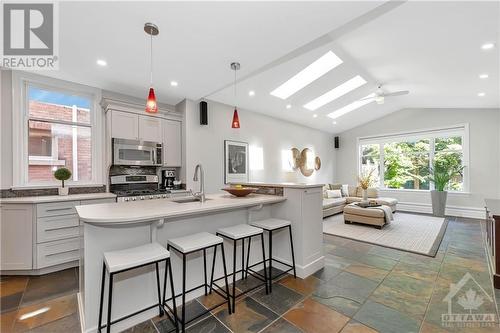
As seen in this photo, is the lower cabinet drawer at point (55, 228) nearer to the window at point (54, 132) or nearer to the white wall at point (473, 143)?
the window at point (54, 132)

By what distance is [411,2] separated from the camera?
93.7 inches

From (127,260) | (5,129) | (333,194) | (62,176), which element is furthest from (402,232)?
(5,129)

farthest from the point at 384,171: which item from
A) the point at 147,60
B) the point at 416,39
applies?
the point at 147,60

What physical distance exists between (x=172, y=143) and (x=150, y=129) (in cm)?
48

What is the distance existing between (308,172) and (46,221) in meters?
6.37

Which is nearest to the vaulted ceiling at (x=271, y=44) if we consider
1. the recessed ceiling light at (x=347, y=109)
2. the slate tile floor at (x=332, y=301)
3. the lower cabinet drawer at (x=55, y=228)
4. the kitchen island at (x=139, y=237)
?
the recessed ceiling light at (x=347, y=109)

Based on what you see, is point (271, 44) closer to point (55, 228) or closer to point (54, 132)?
point (54, 132)

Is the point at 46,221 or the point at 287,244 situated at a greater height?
the point at 46,221

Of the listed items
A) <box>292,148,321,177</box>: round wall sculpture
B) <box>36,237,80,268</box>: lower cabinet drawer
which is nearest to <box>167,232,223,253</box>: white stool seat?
<box>36,237,80,268</box>: lower cabinet drawer

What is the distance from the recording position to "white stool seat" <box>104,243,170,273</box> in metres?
1.45

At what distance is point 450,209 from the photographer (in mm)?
6109

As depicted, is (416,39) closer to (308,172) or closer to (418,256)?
(418,256)

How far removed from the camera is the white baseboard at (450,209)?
5773 millimetres

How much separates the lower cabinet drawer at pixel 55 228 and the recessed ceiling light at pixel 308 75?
4201mm
